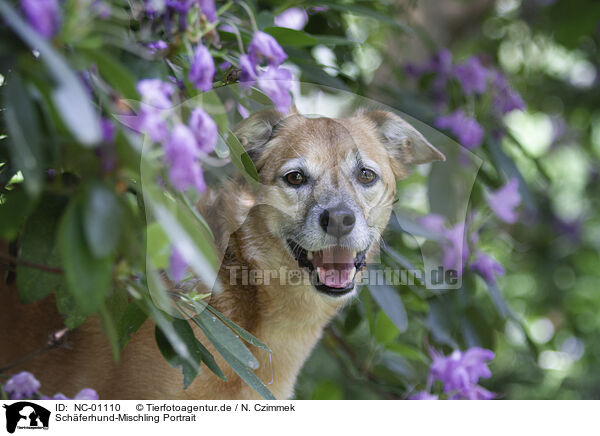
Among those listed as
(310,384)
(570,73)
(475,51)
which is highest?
(475,51)

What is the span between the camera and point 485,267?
2.00 meters

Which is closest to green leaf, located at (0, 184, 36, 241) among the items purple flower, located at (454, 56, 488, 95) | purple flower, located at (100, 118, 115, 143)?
purple flower, located at (100, 118, 115, 143)

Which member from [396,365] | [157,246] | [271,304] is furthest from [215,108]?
[396,365]

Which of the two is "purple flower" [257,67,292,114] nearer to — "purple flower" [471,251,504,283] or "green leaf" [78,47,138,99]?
"green leaf" [78,47,138,99]

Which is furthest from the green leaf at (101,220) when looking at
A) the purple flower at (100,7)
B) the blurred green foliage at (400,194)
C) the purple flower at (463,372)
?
the purple flower at (463,372)

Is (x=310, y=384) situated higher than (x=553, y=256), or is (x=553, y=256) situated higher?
(x=310, y=384)

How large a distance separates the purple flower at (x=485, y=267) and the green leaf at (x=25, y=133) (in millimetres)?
1515

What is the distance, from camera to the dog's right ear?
1.34m
